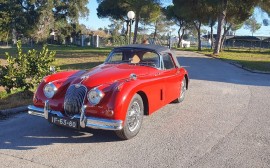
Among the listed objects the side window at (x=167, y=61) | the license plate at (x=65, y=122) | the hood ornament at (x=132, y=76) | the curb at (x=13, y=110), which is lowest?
the curb at (x=13, y=110)

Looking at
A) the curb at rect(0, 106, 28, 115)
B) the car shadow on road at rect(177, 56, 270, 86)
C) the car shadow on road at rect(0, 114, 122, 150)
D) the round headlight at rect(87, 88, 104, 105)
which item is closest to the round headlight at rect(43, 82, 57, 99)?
the car shadow on road at rect(0, 114, 122, 150)

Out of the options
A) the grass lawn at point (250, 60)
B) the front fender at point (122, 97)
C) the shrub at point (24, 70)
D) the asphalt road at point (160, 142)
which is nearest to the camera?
the asphalt road at point (160, 142)

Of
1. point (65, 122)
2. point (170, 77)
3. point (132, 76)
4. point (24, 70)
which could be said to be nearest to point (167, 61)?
point (170, 77)

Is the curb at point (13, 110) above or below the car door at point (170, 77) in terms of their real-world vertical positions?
below

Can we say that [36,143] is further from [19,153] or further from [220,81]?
[220,81]

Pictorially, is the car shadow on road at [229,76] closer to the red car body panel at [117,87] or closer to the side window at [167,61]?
the side window at [167,61]

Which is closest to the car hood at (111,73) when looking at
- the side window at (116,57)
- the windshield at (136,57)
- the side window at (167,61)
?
the windshield at (136,57)

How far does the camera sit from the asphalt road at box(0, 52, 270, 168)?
162 inches

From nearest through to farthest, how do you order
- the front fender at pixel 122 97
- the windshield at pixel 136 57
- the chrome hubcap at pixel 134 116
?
the front fender at pixel 122 97 < the chrome hubcap at pixel 134 116 < the windshield at pixel 136 57

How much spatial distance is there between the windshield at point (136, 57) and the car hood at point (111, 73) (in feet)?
0.70

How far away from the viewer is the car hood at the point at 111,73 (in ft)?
16.2

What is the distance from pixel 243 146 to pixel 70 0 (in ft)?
164

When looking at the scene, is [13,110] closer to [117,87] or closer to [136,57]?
[136,57]

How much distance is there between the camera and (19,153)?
4.30m
